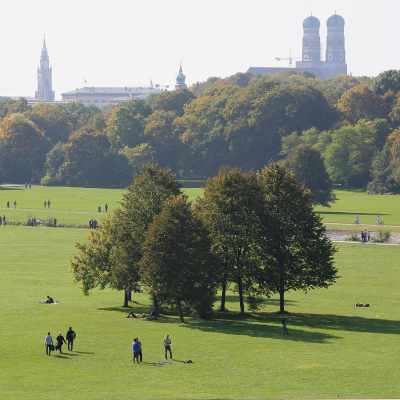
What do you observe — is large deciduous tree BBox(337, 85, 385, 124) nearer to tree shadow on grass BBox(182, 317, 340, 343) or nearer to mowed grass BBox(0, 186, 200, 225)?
mowed grass BBox(0, 186, 200, 225)

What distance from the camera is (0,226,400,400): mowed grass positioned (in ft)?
156

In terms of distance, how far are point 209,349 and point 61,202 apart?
9386 centimetres

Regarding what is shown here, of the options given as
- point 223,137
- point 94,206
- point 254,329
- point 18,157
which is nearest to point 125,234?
point 254,329

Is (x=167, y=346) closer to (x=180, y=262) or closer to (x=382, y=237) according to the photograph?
(x=180, y=262)

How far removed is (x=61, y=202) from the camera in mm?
147750

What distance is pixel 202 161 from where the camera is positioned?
621ft

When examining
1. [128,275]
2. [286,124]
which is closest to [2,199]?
[286,124]

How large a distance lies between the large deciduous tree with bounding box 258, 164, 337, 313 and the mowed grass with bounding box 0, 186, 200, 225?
4532 cm

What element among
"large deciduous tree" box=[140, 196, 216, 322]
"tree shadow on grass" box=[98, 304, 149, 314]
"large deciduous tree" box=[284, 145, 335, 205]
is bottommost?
"tree shadow on grass" box=[98, 304, 149, 314]

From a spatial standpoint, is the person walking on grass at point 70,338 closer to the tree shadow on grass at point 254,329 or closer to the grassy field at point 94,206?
the tree shadow on grass at point 254,329

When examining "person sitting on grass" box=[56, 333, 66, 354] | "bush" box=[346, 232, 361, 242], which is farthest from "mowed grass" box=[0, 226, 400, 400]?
"bush" box=[346, 232, 361, 242]

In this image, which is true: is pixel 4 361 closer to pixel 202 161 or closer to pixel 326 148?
pixel 326 148

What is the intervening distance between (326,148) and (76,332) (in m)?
111

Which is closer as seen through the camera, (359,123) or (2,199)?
(2,199)
